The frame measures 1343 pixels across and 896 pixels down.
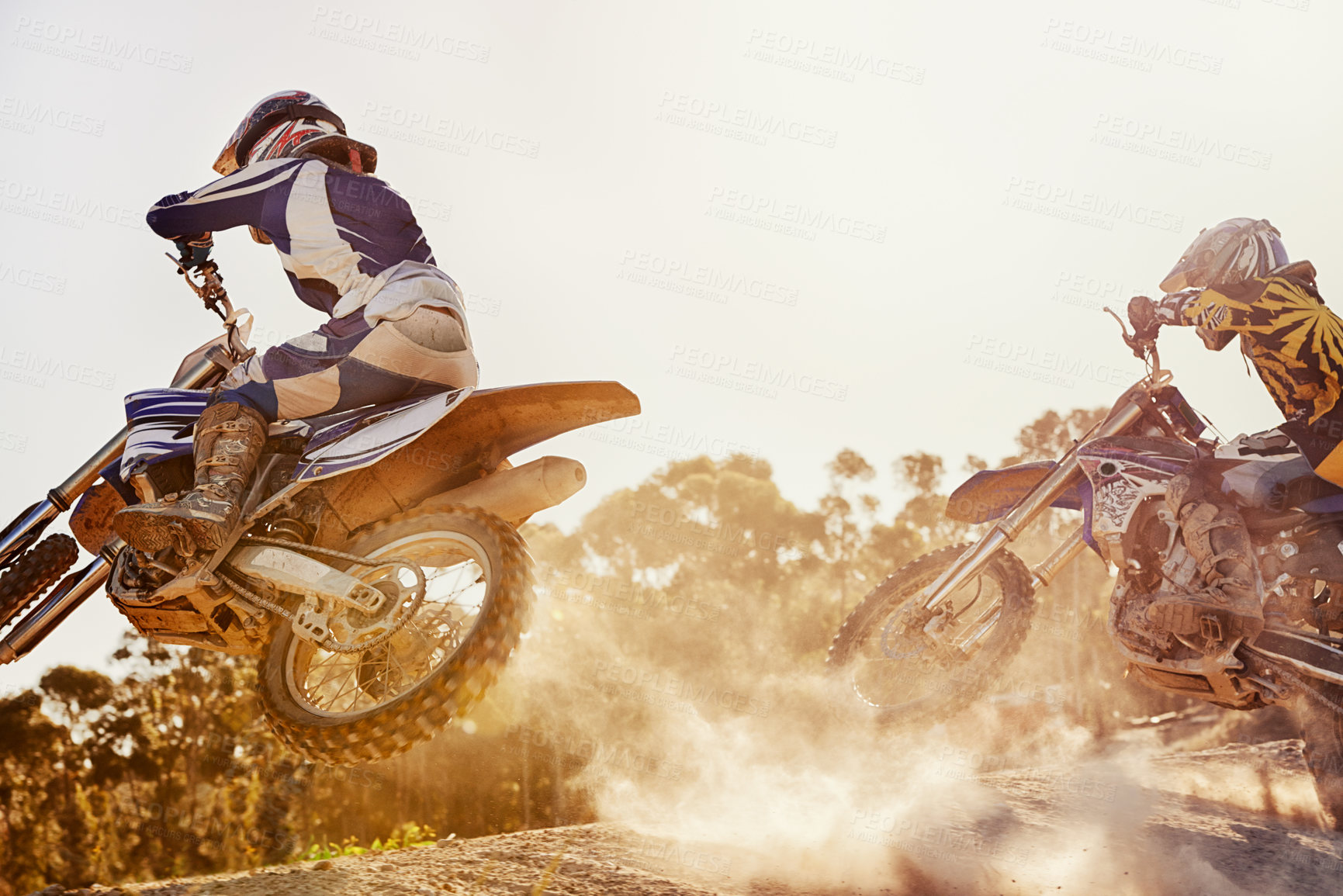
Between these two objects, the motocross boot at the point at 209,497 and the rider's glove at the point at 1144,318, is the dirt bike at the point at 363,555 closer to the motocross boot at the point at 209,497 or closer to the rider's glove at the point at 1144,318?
the motocross boot at the point at 209,497

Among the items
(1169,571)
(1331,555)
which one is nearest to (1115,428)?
(1169,571)

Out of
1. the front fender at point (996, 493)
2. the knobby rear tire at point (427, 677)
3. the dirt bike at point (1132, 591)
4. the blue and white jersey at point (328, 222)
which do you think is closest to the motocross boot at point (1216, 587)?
the dirt bike at point (1132, 591)

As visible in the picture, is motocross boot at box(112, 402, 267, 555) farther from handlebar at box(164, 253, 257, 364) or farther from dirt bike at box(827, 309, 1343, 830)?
dirt bike at box(827, 309, 1343, 830)

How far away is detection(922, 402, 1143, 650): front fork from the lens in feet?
19.8

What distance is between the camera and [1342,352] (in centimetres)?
480

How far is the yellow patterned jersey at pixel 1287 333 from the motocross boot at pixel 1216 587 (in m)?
0.77

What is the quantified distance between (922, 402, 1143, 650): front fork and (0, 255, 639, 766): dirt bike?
3.20 meters

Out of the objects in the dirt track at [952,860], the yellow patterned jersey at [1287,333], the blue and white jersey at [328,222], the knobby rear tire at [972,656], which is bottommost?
the dirt track at [952,860]

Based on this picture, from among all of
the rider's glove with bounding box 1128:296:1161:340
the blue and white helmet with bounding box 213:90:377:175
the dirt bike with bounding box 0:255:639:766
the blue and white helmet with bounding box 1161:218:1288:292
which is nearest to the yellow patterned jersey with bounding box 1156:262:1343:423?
the blue and white helmet with bounding box 1161:218:1288:292

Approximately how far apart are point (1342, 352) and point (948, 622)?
9.42 feet

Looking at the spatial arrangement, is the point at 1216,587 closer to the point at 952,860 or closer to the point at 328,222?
the point at 952,860

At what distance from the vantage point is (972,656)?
6051mm

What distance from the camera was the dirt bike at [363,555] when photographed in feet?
11.1

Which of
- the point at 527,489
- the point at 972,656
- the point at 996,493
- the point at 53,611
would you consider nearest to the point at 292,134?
the point at 527,489
